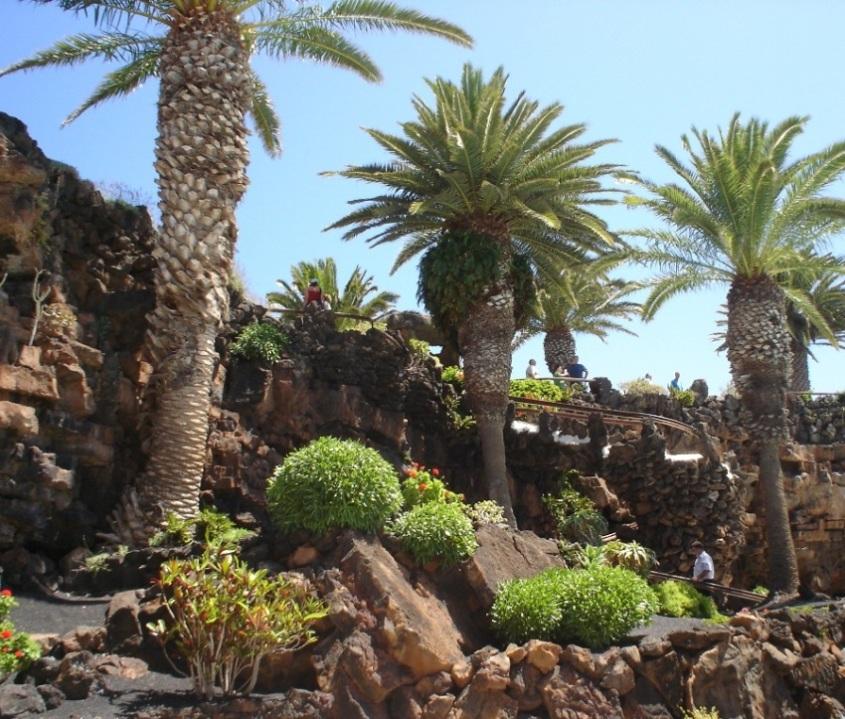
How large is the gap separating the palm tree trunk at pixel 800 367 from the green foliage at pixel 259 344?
76.1 ft

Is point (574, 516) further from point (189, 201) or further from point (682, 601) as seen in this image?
point (189, 201)

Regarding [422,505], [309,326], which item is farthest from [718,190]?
[422,505]

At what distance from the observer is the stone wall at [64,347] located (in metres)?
14.0

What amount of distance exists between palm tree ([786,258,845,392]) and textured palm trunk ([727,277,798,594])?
1024 centimetres

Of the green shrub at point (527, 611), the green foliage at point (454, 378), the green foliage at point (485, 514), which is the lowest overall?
Answer: the green shrub at point (527, 611)

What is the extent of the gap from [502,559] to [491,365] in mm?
6709

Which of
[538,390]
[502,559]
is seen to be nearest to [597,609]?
[502,559]

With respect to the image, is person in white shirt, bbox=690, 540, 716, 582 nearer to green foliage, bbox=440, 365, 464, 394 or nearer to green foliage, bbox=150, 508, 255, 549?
green foliage, bbox=440, 365, 464, 394

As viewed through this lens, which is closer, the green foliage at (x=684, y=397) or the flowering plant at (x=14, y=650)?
the flowering plant at (x=14, y=650)

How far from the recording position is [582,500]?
72.0 feet

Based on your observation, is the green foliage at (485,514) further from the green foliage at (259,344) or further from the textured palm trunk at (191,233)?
the green foliage at (259,344)

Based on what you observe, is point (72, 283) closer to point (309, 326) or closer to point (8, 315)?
point (8, 315)

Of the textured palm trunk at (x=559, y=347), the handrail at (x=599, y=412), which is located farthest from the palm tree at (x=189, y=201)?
the textured palm trunk at (x=559, y=347)

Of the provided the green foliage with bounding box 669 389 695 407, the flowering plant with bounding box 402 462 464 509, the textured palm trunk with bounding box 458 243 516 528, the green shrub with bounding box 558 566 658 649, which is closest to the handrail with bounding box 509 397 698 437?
the textured palm trunk with bounding box 458 243 516 528
